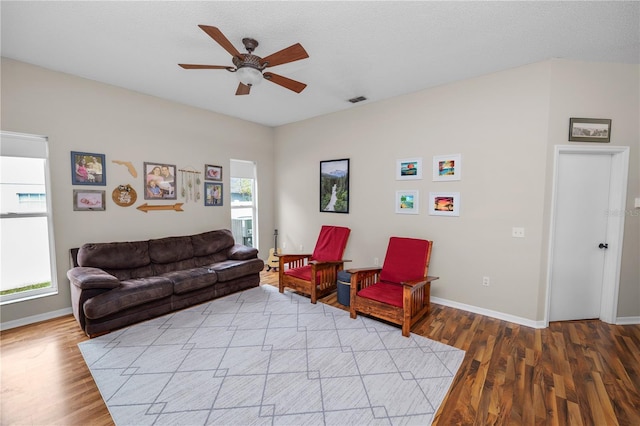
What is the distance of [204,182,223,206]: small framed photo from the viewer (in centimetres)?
469

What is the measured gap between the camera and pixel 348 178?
454 centimetres

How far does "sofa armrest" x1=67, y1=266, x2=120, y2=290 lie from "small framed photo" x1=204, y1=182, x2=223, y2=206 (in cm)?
199

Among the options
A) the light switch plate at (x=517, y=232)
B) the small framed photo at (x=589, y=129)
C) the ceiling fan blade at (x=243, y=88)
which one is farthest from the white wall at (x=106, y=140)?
the small framed photo at (x=589, y=129)

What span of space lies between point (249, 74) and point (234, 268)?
2.70 meters

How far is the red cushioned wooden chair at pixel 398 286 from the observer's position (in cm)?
288

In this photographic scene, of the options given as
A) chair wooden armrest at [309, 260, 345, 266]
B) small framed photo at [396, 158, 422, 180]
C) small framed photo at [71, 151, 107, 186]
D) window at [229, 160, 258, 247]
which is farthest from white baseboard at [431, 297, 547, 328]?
small framed photo at [71, 151, 107, 186]

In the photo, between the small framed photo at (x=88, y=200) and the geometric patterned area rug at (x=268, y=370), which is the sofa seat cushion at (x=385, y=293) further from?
the small framed photo at (x=88, y=200)

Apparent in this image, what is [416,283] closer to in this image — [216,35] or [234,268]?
Answer: [234,268]

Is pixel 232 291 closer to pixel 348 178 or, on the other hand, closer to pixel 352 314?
pixel 352 314

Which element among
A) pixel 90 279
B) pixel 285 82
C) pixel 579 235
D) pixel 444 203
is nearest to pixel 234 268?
pixel 90 279

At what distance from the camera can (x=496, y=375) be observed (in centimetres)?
222

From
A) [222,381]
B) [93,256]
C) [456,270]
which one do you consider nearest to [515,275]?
[456,270]

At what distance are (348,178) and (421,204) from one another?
1315 mm

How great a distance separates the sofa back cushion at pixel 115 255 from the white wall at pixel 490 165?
3.25m
